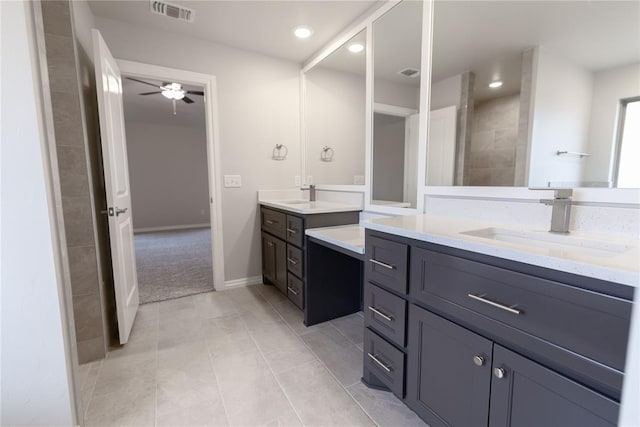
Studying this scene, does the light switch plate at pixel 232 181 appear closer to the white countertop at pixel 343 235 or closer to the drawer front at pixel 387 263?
A: the white countertop at pixel 343 235

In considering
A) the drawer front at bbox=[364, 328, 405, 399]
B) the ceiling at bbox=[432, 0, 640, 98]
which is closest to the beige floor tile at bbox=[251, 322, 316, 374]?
the drawer front at bbox=[364, 328, 405, 399]

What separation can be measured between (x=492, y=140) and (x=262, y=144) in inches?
83.0

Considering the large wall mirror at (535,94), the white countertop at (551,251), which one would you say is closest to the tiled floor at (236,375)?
the white countertop at (551,251)

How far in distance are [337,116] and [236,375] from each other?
2239mm

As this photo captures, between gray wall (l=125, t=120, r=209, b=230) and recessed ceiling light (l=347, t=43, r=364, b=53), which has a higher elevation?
recessed ceiling light (l=347, t=43, r=364, b=53)

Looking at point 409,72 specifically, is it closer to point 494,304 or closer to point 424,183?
point 424,183

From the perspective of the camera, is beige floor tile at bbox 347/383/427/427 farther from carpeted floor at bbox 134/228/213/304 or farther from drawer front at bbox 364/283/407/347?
carpeted floor at bbox 134/228/213/304

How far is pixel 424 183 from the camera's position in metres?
1.76

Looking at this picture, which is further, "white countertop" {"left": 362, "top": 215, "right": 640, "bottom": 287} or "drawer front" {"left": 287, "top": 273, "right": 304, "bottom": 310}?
"drawer front" {"left": 287, "top": 273, "right": 304, "bottom": 310}

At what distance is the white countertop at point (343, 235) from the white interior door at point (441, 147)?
58 centimetres

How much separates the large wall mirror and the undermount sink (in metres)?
0.23

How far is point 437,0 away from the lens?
1.64 meters

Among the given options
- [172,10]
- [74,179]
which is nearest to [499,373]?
[74,179]

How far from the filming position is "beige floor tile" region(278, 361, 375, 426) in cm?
129
